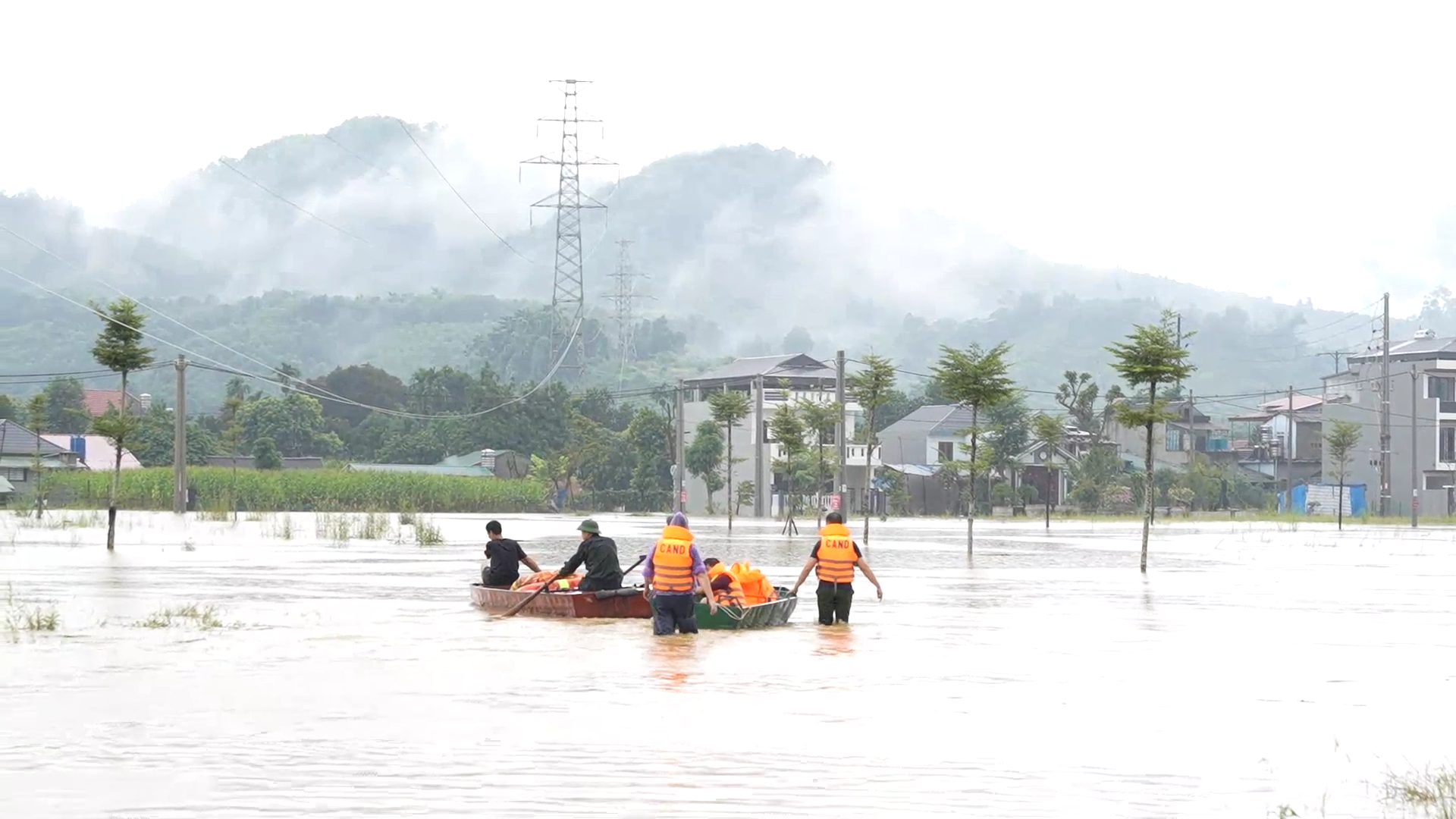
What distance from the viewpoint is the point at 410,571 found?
116 feet

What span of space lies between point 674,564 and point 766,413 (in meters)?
90.6

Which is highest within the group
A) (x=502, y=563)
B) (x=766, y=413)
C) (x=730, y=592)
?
(x=766, y=413)

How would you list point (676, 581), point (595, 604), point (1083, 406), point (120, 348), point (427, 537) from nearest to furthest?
point (676, 581) < point (595, 604) < point (120, 348) < point (427, 537) < point (1083, 406)

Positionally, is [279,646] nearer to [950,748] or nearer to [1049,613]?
[950,748]

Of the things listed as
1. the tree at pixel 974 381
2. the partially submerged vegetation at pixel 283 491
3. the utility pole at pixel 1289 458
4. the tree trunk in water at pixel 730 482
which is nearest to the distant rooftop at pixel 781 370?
the partially submerged vegetation at pixel 283 491

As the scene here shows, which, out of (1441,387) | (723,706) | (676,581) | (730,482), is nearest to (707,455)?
(730,482)

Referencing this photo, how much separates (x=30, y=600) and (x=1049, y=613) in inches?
568

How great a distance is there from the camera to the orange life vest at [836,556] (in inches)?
898

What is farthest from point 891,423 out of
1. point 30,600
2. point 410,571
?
point 30,600

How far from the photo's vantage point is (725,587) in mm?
22938

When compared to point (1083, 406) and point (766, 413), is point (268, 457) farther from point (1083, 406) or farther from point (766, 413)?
point (1083, 406)

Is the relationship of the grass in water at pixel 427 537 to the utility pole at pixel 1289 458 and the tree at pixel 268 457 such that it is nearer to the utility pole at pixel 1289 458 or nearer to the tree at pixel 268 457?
the tree at pixel 268 457

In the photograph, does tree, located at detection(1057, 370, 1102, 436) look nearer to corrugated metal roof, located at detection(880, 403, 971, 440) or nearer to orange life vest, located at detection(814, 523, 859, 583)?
corrugated metal roof, located at detection(880, 403, 971, 440)

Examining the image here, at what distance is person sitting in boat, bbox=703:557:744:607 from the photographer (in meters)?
22.6
